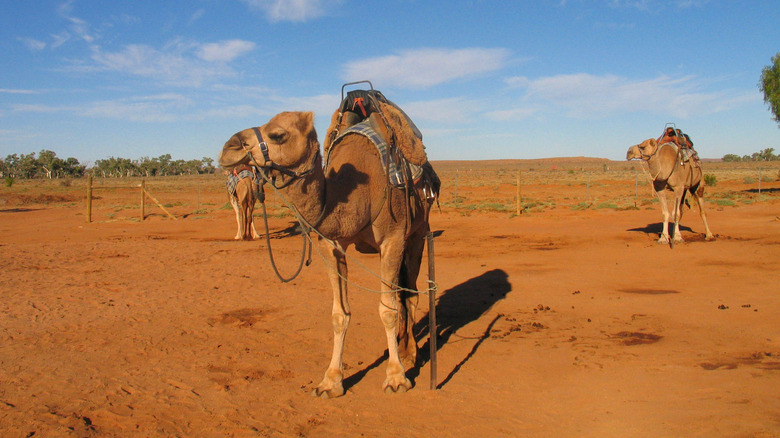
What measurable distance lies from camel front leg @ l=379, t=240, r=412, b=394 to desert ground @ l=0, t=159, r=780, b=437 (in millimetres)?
136

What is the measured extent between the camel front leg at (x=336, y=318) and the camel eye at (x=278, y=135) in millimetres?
1308

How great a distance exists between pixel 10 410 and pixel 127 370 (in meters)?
1.21

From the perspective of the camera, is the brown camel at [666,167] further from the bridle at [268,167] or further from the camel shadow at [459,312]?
the bridle at [268,167]

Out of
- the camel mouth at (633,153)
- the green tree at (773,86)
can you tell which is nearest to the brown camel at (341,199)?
the camel mouth at (633,153)

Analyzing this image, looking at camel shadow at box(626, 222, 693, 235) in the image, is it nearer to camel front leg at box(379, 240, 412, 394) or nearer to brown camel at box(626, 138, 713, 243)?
brown camel at box(626, 138, 713, 243)

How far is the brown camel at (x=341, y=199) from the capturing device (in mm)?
4039

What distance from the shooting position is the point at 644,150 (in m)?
14.8

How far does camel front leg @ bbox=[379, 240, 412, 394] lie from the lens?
5.24m

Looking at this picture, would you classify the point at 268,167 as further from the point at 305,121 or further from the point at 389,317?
the point at 389,317

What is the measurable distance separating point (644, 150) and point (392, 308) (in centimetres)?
1202

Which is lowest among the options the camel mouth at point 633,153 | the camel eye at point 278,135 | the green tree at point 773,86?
the camel eye at point 278,135

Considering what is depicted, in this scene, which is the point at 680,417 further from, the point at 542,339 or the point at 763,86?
the point at 763,86

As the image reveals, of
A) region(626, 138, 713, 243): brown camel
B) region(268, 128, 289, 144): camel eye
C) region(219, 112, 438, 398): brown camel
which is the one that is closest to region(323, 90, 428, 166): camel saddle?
region(219, 112, 438, 398): brown camel

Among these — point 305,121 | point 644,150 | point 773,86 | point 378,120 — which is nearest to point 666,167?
point 644,150
